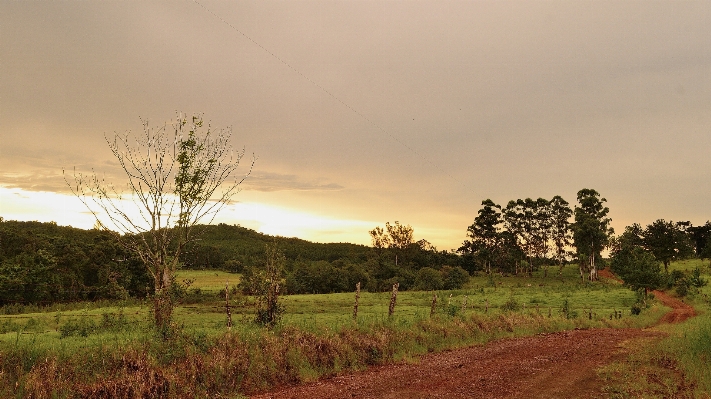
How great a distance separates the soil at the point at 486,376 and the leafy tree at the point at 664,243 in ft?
253

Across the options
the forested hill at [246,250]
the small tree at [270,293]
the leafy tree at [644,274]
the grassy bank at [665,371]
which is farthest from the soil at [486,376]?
the forested hill at [246,250]

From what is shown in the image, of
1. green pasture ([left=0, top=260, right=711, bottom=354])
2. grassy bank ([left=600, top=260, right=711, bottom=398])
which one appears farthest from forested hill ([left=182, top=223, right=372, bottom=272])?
grassy bank ([left=600, top=260, right=711, bottom=398])

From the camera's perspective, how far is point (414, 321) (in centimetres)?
2045

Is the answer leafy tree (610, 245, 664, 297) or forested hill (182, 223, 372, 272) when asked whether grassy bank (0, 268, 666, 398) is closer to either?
leafy tree (610, 245, 664, 297)

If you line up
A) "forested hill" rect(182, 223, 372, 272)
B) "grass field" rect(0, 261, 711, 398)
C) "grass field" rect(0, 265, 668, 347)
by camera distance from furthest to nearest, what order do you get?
"forested hill" rect(182, 223, 372, 272) → "grass field" rect(0, 265, 668, 347) → "grass field" rect(0, 261, 711, 398)

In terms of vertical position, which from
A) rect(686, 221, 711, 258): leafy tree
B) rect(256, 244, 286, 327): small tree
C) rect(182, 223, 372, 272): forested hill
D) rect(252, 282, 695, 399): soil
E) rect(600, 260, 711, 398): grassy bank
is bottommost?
rect(252, 282, 695, 399): soil

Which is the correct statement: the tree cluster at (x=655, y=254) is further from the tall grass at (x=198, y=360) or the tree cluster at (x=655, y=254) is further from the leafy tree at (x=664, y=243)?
the tall grass at (x=198, y=360)

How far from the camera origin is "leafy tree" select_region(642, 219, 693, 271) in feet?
288

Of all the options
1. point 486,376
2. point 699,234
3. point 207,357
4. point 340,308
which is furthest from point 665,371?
point 699,234

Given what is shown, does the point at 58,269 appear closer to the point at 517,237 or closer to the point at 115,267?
the point at 115,267

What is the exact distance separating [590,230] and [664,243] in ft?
63.2

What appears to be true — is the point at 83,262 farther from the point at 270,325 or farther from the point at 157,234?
the point at 270,325

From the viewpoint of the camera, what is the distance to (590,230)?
8331 cm

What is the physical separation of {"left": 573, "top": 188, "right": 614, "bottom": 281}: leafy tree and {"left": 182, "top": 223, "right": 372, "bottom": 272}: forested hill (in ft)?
180
